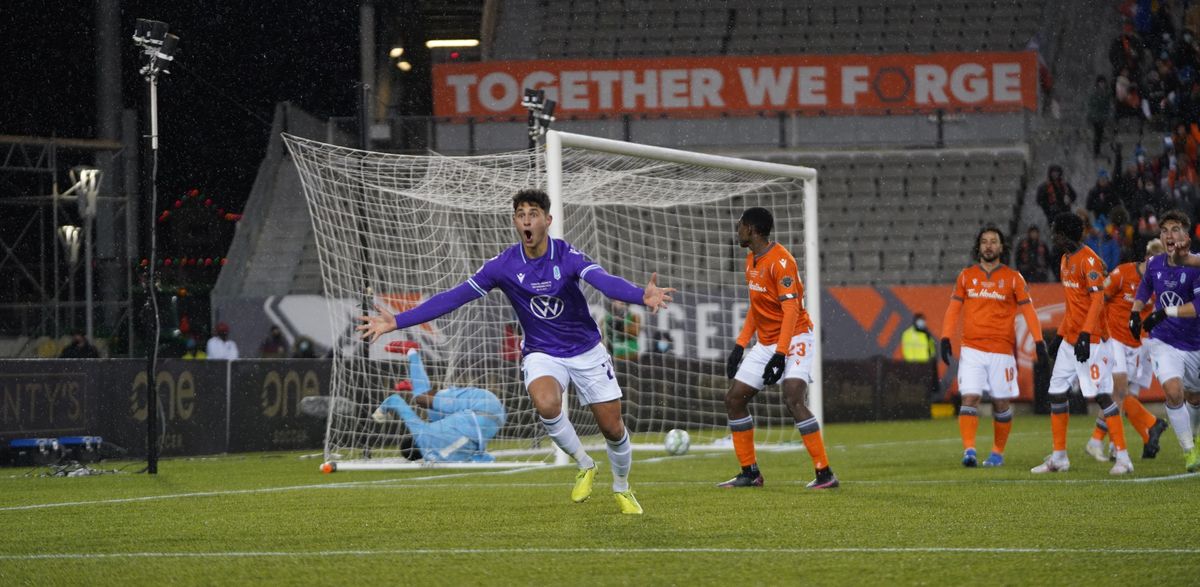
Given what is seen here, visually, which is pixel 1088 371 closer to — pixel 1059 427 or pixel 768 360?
pixel 1059 427

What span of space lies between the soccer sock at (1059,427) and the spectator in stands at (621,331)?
7263mm

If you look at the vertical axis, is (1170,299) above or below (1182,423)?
above

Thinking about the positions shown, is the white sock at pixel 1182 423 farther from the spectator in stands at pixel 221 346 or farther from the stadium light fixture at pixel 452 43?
the stadium light fixture at pixel 452 43

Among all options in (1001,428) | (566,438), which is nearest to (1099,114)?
(1001,428)

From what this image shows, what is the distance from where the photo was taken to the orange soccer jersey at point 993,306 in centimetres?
1196

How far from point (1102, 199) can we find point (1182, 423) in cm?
1482

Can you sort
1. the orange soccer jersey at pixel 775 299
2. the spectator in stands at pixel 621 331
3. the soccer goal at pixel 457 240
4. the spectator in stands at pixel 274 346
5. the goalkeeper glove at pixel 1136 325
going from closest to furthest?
the orange soccer jersey at pixel 775 299 → the goalkeeper glove at pixel 1136 325 → the soccer goal at pixel 457 240 → the spectator in stands at pixel 621 331 → the spectator in stands at pixel 274 346

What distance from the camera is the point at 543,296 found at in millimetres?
8180

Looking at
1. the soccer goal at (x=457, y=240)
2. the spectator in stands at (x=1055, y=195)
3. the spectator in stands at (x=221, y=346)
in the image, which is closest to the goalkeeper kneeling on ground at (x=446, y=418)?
the soccer goal at (x=457, y=240)

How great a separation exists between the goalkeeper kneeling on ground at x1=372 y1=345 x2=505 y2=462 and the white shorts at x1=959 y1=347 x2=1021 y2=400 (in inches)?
175

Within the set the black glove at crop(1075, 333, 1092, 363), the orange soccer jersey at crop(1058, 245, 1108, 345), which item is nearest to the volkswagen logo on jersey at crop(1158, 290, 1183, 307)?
the orange soccer jersey at crop(1058, 245, 1108, 345)

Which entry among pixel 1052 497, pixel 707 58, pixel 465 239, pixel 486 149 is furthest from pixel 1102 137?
pixel 1052 497

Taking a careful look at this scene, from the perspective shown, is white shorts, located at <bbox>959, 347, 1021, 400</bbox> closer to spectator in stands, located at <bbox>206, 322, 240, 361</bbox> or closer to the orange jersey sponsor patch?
the orange jersey sponsor patch

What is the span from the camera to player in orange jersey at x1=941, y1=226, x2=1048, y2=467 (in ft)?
39.1
